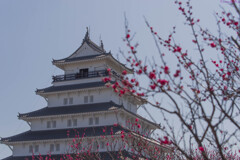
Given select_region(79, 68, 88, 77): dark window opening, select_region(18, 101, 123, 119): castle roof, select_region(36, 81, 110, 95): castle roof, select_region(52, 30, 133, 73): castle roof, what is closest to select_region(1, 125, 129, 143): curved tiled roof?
select_region(18, 101, 123, 119): castle roof

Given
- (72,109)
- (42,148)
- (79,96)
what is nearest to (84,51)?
(79,96)

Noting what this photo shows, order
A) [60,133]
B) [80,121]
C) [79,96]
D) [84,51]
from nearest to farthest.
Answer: [60,133]
[80,121]
[79,96]
[84,51]

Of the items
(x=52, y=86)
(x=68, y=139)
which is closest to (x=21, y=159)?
(x=68, y=139)

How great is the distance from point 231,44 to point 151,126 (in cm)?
3118

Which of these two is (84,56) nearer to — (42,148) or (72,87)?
(72,87)

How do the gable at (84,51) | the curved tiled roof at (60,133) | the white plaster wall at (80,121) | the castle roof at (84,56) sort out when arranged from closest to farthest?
the curved tiled roof at (60,133) → the white plaster wall at (80,121) → the castle roof at (84,56) → the gable at (84,51)

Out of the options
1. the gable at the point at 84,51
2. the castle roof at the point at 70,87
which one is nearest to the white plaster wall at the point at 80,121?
the castle roof at the point at 70,87

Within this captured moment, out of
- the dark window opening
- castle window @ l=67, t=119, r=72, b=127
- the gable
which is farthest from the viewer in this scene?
the gable

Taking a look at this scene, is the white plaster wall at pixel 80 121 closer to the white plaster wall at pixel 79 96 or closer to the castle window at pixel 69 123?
the castle window at pixel 69 123

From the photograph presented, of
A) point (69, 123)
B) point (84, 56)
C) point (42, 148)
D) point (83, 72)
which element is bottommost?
point (42, 148)

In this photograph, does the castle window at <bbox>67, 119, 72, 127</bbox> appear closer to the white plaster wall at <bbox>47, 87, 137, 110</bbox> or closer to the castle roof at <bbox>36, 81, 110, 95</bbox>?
the white plaster wall at <bbox>47, 87, 137, 110</bbox>

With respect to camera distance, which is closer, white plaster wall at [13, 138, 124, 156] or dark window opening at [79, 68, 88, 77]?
white plaster wall at [13, 138, 124, 156]

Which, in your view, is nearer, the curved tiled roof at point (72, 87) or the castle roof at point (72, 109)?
the castle roof at point (72, 109)

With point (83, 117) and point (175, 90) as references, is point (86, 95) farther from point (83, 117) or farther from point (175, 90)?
point (175, 90)
